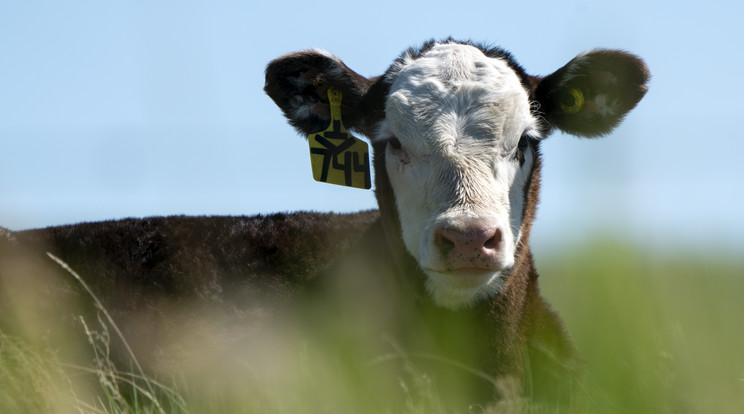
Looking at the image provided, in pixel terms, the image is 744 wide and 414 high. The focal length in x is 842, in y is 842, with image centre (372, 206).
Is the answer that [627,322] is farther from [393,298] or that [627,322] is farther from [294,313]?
[294,313]

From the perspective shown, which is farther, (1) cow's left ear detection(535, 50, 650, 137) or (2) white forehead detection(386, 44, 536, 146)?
(1) cow's left ear detection(535, 50, 650, 137)

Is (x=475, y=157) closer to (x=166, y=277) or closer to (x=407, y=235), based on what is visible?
(x=407, y=235)

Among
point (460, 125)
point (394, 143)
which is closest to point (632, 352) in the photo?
point (460, 125)

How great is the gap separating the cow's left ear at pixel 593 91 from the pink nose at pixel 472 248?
1.96m

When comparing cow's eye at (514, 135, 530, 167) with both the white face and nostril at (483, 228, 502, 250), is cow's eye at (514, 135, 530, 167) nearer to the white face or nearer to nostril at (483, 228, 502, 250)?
the white face

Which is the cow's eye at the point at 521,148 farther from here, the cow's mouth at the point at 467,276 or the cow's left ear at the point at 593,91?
the cow's mouth at the point at 467,276

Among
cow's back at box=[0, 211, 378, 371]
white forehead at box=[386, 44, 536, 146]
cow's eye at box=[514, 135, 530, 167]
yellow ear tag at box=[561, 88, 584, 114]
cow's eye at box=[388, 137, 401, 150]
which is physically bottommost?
cow's back at box=[0, 211, 378, 371]

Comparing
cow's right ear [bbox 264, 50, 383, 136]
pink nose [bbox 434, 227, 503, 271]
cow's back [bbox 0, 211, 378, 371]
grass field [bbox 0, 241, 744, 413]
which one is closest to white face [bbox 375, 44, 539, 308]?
pink nose [bbox 434, 227, 503, 271]

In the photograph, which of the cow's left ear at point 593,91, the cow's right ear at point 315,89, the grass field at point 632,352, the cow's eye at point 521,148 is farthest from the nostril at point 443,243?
Result: the cow's left ear at point 593,91

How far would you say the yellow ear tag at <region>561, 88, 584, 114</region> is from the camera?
641 centimetres

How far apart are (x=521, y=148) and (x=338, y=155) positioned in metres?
1.51

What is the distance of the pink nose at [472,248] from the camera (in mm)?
4602

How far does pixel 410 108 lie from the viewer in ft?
18.7

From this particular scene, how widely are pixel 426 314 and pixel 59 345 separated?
292 centimetres
